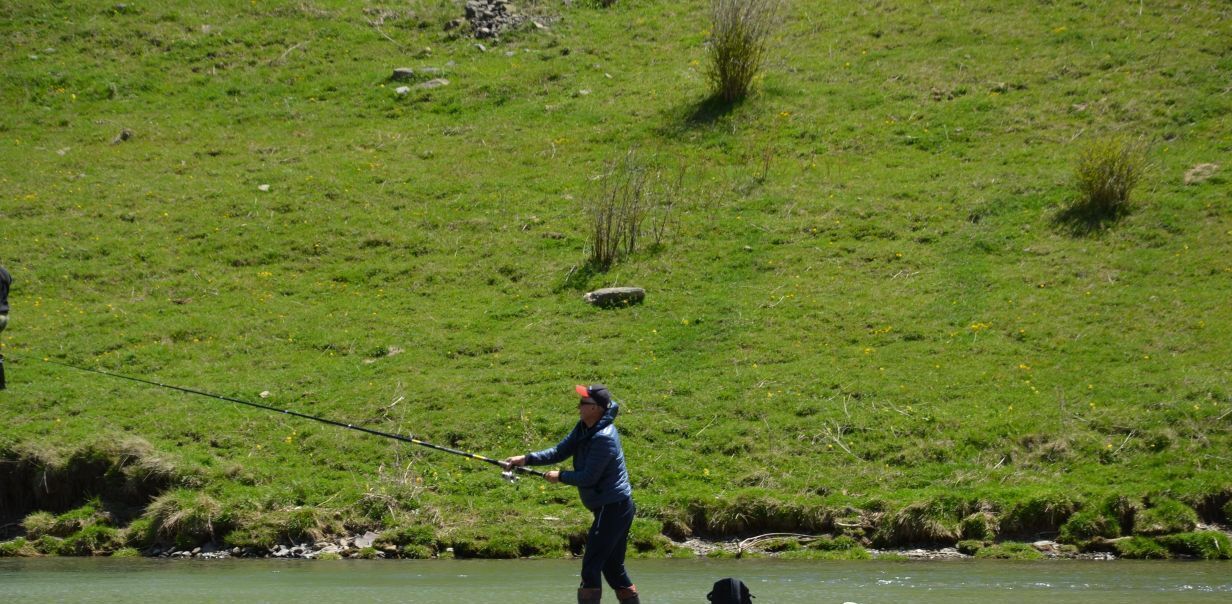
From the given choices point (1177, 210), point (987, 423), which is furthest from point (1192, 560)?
point (1177, 210)

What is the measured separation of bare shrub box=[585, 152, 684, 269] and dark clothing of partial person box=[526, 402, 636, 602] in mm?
14521

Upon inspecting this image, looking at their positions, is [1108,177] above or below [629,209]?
above

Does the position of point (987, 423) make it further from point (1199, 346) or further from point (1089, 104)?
point (1089, 104)

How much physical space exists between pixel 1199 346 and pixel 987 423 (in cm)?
456

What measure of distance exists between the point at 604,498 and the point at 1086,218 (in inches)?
695

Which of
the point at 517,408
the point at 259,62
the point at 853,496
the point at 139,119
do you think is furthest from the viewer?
the point at 259,62

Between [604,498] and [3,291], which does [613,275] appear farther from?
[604,498]

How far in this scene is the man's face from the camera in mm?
8969

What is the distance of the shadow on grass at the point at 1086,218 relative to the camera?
2280 centimetres

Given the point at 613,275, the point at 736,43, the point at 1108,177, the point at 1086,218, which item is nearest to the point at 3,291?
the point at 613,275

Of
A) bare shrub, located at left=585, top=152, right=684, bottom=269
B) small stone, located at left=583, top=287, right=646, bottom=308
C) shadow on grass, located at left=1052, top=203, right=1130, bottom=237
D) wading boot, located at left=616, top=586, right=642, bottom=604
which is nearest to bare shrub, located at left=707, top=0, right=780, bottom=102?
bare shrub, located at left=585, top=152, right=684, bottom=269

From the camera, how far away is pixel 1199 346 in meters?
18.1

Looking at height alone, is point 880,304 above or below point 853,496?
above

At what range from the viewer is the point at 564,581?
12.1 meters
